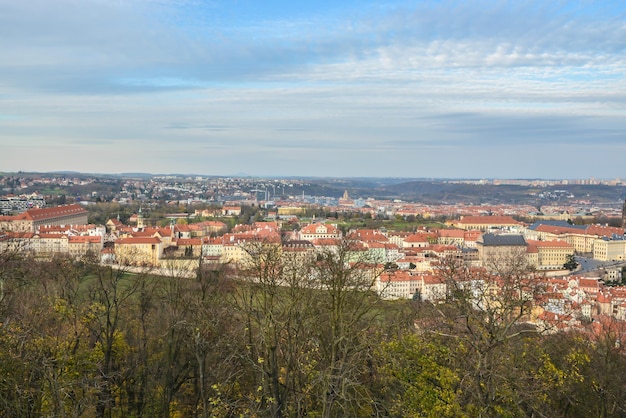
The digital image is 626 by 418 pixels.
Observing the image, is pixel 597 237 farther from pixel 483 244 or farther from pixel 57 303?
pixel 57 303

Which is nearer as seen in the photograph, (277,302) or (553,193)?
(277,302)

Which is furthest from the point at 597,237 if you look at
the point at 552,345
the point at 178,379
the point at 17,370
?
the point at 17,370

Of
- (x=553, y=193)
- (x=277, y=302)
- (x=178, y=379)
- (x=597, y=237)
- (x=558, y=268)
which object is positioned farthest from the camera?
(x=553, y=193)

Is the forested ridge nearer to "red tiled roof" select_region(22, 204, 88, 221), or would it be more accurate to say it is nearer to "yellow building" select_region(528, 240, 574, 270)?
"yellow building" select_region(528, 240, 574, 270)

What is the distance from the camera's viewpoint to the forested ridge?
7.40m

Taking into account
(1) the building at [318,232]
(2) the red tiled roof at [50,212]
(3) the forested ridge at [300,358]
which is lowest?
(1) the building at [318,232]

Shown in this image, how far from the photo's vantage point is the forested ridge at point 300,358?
7.40 meters

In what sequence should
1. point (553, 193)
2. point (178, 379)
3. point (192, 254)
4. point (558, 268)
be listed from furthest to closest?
point (553, 193), point (558, 268), point (192, 254), point (178, 379)

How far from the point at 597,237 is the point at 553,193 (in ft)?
424

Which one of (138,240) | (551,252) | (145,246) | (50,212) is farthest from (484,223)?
(50,212)

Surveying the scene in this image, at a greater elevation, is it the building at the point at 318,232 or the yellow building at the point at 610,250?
the building at the point at 318,232

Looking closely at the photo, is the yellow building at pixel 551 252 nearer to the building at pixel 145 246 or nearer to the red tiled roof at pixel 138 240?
the building at pixel 145 246

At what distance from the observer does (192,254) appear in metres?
45.4

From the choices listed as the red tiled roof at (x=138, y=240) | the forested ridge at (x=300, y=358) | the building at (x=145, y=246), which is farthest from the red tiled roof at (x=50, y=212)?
the forested ridge at (x=300, y=358)
